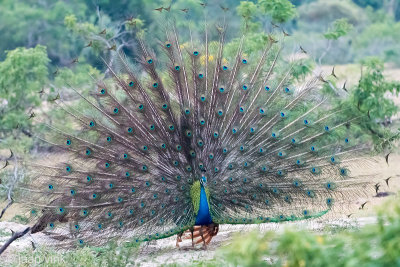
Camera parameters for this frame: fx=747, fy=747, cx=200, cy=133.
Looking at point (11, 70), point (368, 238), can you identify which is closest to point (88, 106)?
point (368, 238)

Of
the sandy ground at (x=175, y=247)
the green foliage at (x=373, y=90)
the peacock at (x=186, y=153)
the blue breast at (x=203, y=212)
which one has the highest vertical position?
the green foliage at (x=373, y=90)

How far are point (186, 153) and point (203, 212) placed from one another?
75 cm

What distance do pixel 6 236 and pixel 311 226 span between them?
4228 millimetres

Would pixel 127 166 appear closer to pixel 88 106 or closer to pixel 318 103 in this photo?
pixel 88 106

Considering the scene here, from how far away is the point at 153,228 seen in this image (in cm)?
897

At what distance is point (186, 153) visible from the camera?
9.12m

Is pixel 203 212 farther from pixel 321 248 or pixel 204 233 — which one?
pixel 321 248

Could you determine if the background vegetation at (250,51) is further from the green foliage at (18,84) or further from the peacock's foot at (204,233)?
the peacock's foot at (204,233)

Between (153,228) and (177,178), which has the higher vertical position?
(177,178)

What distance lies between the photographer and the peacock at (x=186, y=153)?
895 cm

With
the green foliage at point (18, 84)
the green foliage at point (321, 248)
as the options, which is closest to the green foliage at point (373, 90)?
the green foliage at point (18, 84)

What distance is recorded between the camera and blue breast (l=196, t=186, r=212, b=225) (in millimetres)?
9102

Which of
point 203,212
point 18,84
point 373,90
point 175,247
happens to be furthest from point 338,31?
point 203,212

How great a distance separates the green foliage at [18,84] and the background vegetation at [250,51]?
0.08ft
